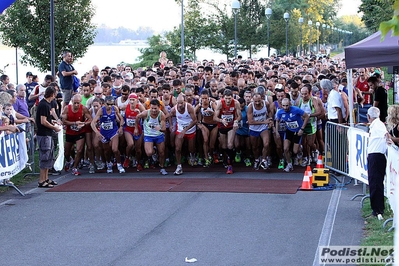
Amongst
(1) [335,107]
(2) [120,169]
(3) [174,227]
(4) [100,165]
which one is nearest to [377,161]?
(3) [174,227]

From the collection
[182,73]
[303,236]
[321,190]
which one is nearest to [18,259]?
[303,236]

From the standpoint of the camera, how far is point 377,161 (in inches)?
401

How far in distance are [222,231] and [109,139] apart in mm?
6260

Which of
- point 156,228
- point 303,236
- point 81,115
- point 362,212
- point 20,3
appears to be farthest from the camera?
point 20,3

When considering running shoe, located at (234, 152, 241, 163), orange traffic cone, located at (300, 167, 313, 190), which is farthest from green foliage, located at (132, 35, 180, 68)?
orange traffic cone, located at (300, 167, 313, 190)

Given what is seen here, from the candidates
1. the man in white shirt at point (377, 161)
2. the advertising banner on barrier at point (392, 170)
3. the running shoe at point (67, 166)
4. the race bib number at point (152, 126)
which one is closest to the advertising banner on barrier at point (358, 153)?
the man in white shirt at point (377, 161)

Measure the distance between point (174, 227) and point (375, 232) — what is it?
292cm

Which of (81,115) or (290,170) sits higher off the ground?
(81,115)

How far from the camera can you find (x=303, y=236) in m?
9.55

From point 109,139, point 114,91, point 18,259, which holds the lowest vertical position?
point 18,259

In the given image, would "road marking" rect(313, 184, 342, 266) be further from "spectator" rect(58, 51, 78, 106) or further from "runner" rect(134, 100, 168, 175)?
"spectator" rect(58, 51, 78, 106)

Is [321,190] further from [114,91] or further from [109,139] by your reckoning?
[114,91]

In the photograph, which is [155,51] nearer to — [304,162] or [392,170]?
[304,162]

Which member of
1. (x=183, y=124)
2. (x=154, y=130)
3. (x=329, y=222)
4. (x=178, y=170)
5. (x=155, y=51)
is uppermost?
(x=155, y=51)
